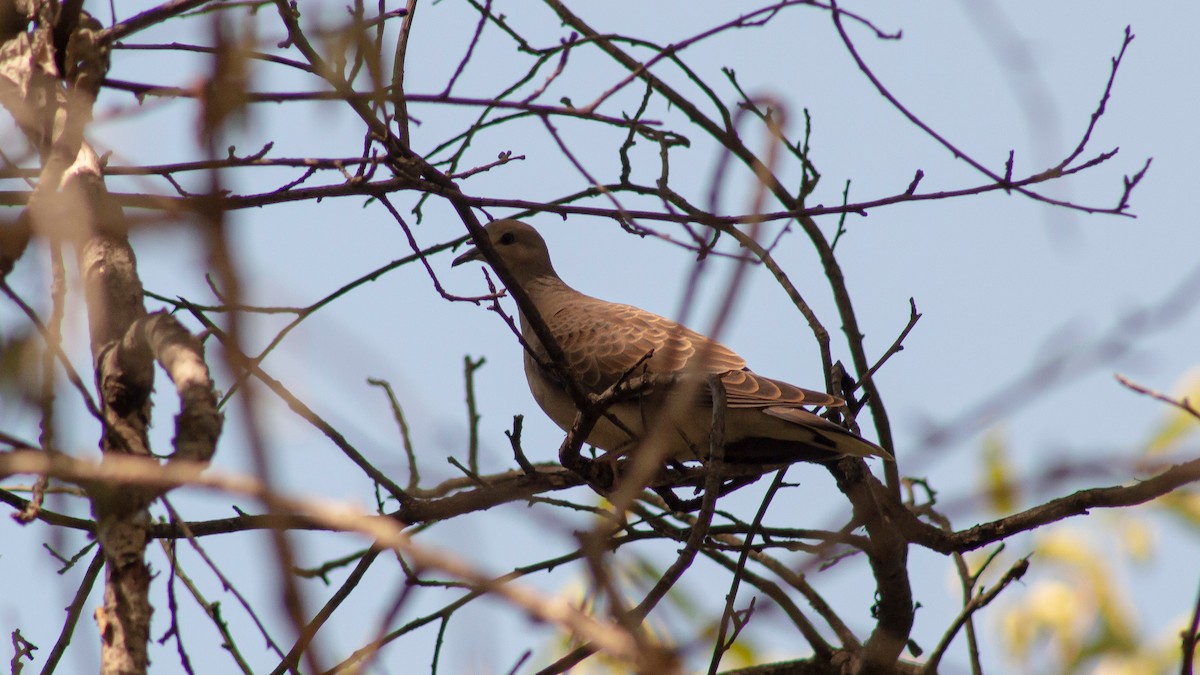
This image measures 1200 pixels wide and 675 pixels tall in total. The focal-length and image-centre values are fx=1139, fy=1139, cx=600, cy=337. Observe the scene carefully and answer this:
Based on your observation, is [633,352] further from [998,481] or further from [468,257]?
[998,481]

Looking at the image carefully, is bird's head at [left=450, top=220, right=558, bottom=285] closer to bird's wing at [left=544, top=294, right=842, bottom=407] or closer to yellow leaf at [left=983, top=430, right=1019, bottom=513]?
bird's wing at [left=544, top=294, right=842, bottom=407]

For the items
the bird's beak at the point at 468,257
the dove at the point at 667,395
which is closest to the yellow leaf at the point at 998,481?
the dove at the point at 667,395

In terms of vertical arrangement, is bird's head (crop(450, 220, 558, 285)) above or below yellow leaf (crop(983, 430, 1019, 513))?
above

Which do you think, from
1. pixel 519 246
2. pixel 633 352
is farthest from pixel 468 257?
pixel 633 352

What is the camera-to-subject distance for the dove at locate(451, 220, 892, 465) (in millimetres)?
4613

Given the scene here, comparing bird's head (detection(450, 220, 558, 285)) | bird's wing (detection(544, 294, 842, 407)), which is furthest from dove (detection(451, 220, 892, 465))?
bird's head (detection(450, 220, 558, 285))

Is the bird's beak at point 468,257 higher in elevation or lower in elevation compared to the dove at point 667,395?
higher

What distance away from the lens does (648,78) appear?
4121 millimetres

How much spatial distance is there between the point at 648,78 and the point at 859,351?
1.63 meters

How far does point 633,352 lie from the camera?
5.61m

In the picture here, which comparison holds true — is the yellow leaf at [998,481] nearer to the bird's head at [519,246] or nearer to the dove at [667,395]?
the dove at [667,395]

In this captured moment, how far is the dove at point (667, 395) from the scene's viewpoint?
461 cm

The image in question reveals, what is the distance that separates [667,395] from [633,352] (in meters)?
1.50

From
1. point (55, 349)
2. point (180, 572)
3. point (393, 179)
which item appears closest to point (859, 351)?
point (393, 179)
